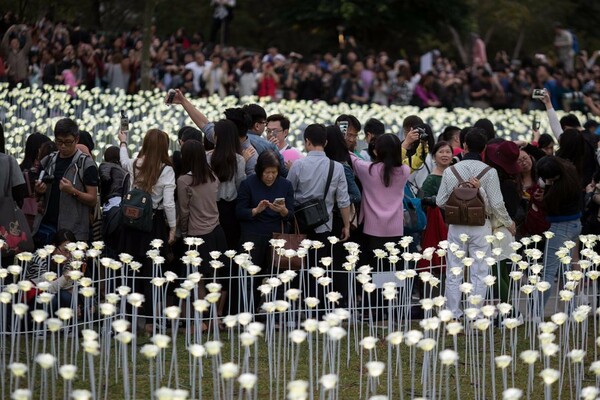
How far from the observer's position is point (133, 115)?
18.5 m

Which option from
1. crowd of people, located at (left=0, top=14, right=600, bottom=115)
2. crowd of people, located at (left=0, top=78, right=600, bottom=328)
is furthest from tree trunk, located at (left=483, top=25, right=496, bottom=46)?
crowd of people, located at (left=0, top=78, right=600, bottom=328)

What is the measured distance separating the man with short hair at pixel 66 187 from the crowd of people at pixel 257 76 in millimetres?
10134

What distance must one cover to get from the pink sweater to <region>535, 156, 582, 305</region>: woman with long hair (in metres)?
1.37

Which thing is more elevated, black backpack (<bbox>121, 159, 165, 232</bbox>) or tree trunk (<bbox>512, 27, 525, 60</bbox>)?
tree trunk (<bbox>512, 27, 525, 60</bbox>)

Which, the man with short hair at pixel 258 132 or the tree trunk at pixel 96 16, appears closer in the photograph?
the man with short hair at pixel 258 132

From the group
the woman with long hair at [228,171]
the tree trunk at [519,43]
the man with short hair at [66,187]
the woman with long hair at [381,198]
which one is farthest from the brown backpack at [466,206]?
the tree trunk at [519,43]

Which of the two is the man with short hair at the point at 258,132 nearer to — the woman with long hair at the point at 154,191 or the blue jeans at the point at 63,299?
the woman with long hair at the point at 154,191

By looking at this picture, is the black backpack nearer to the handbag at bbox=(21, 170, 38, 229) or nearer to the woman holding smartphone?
the woman holding smartphone

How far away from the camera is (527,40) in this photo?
1901 inches

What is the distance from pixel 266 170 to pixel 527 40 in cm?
3994

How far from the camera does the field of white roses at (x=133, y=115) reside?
16.1 m

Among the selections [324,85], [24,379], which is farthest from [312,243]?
[324,85]

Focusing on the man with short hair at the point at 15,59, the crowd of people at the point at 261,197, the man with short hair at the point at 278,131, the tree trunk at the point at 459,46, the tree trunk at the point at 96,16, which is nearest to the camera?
the crowd of people at the point at 261,197

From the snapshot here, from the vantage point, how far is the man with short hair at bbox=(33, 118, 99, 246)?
10188 millimetres
